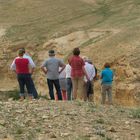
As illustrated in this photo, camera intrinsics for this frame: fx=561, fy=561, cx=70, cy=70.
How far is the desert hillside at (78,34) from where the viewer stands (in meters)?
22.6

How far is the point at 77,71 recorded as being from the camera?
1373 cm

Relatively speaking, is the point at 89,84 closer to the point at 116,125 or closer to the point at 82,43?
the point at 116,125

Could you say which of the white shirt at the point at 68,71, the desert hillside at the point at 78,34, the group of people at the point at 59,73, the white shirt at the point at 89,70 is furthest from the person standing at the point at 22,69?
the desert hillside at the point at 78,34

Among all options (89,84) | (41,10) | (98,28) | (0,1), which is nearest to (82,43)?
(98,28)

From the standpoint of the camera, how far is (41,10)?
106 feet

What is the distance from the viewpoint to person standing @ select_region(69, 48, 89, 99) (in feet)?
44.7

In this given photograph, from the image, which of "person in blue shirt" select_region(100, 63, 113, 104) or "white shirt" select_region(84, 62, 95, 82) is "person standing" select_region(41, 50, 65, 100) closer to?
"white shirt" select_region(84, 62, 95, 82)

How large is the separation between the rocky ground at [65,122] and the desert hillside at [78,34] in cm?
982

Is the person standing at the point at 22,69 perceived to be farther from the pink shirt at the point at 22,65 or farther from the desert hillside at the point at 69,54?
the desert hillside at the point at 69,54

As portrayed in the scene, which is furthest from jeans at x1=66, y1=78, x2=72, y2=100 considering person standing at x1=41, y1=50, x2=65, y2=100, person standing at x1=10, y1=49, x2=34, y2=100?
person standing at x1=10, y1=49, x2=34, y2=100

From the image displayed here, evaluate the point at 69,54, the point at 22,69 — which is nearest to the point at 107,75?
the point at 22,69

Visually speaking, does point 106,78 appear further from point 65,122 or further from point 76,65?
point 65,122

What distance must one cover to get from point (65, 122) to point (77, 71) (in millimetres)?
4058

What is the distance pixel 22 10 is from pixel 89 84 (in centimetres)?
1893
